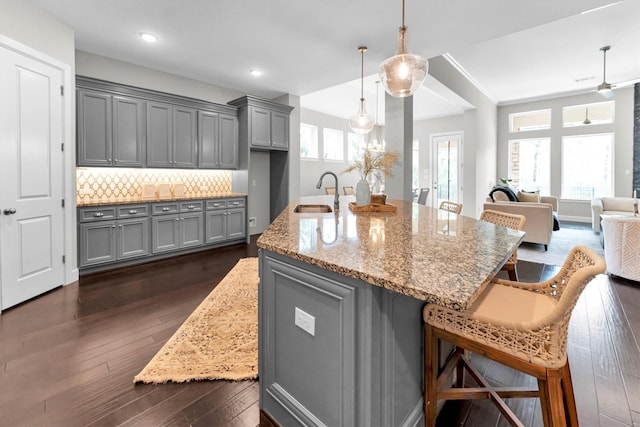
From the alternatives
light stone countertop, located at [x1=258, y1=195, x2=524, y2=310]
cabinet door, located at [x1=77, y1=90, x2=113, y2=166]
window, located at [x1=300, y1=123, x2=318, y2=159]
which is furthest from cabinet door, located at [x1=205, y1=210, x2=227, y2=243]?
window, located at [x1=300, y1=123, x2=318, y2=159]

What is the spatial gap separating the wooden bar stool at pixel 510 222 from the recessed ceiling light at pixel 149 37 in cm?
400

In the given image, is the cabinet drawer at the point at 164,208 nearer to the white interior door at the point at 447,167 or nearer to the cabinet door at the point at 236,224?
the cabinet door at the point at 236,224

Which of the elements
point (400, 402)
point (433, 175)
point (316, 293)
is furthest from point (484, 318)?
point (433, 175)

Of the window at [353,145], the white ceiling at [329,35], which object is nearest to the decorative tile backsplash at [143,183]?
the white ceiling at [329,35]

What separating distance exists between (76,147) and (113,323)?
2429mm

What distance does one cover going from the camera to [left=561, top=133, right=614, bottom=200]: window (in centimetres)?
759

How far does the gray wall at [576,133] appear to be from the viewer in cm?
721

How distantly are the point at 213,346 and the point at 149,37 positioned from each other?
11.7ft

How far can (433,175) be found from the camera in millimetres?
9391

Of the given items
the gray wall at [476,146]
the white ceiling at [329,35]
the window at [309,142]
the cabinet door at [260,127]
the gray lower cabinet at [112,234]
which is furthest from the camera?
the window at [309,142]

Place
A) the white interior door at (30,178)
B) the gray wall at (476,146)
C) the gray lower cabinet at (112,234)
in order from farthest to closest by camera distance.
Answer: the gray wall at (476,146), the gray lower cabinet at (112,234), the white interior door at (30,178)

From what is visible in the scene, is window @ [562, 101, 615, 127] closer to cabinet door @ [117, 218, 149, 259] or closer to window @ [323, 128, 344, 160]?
window @ [323, 128, 344, 160]

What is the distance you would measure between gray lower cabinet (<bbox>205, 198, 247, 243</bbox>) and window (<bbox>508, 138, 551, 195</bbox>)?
25.9 ft

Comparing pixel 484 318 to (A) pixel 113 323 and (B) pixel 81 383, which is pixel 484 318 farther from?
→ (A) pixel 113 323
